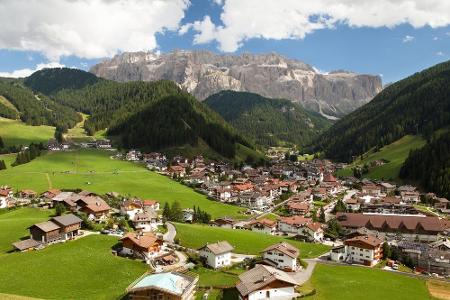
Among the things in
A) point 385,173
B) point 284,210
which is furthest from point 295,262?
point 385,173

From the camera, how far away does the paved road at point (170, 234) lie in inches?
3225

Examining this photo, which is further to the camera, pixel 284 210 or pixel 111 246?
pixel 284 210

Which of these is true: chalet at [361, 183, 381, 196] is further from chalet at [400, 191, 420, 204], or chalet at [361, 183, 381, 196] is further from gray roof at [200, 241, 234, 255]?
gray roof at [200, 241, 234, 255]

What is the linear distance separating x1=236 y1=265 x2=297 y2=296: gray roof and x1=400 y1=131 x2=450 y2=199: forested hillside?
113 metres

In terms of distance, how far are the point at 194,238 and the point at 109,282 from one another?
1144 inches

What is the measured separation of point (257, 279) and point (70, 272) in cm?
2575

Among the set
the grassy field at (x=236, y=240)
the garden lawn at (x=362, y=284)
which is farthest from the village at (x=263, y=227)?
the garden lawn at (x=362, y=284)

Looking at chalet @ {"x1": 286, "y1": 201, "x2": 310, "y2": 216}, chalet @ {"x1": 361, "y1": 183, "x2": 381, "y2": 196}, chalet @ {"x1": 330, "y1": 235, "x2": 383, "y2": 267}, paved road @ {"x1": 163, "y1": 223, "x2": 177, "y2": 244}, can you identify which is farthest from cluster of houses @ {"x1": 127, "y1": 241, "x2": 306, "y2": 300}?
chalet @ {"x1": 361, "y1": 183, "x2": 381, "y2": 196}

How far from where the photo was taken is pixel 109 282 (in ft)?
186

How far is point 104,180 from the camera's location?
150m

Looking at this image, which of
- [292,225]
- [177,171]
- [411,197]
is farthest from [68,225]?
[411,197]

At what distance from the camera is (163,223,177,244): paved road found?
269 feet

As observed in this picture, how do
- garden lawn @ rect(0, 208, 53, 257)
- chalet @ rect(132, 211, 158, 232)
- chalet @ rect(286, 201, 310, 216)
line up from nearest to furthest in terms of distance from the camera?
garden lawn @ rect(0, 208, 53, 257) < chalet @ rect(132, 211, 158, 232) < chalet @ rect(286, 201, 310, 216)

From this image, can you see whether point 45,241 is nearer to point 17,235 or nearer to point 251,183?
point 17,235
